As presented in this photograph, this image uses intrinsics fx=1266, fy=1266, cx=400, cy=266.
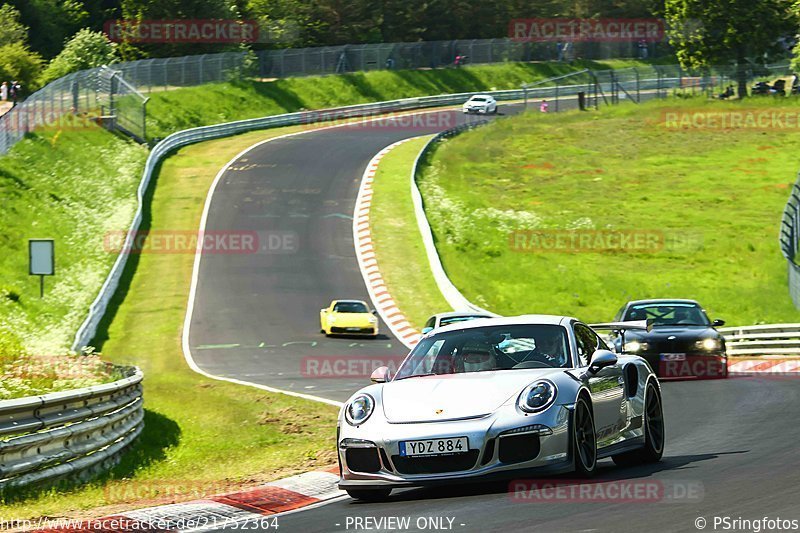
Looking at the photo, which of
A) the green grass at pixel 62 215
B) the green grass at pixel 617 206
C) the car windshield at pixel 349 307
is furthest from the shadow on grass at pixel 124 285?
the green grass at pixel 617 206

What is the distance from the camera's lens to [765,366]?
91.6 ft

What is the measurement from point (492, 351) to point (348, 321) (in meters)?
22.0

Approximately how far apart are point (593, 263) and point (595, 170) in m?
15.9

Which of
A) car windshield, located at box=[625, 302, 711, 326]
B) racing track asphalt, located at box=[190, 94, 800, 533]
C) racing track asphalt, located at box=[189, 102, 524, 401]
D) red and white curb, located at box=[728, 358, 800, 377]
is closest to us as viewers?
racing track asphalt, located at box=[190, 94, 800, 533]

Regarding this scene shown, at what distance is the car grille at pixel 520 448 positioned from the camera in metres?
9.42

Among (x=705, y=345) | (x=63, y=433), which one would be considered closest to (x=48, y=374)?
(x=63, y=433)

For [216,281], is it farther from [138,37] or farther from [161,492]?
[138,37]

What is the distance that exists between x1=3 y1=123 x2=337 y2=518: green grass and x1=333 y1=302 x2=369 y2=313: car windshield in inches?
164

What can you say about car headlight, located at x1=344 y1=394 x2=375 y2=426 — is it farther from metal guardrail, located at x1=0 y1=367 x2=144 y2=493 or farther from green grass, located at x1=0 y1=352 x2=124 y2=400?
green grass, located at x1=0 y1=352 x2=124 y2=400

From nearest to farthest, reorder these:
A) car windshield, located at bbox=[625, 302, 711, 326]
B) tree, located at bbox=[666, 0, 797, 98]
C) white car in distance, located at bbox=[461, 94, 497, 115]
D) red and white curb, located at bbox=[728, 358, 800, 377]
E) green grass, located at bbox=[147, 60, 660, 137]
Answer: car windshield, located at bbox=[625, 302, 711, 326] < red and white curb, located at bbox=[728, 358, 800, 377] < green grass, located at bbox=[147, 60, 660, 137] < white car in distance, located at bbox=[461, 94, 497, 115] < tree, located at bbox=[666, 0, 797, 98]

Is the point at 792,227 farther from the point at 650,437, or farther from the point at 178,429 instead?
the point at 650,437

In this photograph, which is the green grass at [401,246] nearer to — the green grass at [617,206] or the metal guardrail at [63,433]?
the green grass at [617,206]

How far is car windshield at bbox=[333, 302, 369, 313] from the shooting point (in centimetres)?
3312

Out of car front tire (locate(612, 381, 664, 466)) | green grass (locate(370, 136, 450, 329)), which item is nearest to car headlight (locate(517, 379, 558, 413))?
car front tire (locate(612, 381, 664, 466))
